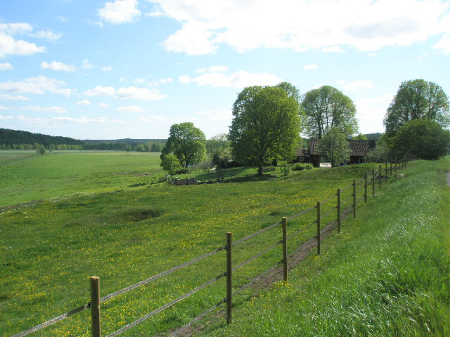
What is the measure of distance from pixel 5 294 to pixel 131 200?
66.7 feet

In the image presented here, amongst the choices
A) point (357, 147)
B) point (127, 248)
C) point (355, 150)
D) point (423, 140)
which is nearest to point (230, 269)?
point (127, 248)

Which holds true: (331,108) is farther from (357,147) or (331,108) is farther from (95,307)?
(95,307)

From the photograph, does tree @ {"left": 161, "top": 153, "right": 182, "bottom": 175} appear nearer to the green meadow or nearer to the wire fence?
the green meadow

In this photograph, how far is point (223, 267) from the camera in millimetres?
11758

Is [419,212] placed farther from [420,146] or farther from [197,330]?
[420,146]

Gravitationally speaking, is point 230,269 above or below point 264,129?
below

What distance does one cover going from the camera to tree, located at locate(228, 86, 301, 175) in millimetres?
52969

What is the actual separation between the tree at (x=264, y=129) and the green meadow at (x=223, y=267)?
23.9m

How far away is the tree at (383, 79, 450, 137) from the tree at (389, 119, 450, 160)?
543 inches

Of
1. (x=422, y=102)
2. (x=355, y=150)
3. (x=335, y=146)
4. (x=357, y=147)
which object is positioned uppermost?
(x=422, y=102)

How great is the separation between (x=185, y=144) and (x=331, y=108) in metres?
34.7

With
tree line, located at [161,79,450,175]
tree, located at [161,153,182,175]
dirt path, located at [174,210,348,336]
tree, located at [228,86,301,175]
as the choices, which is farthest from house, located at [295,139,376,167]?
dirt path, located at [174,210,348,336]

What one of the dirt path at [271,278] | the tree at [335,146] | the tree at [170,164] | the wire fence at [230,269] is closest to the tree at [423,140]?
the tree at [335,146]

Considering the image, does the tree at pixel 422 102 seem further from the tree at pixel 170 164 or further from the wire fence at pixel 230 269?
the wire fence at pixel 230 269
